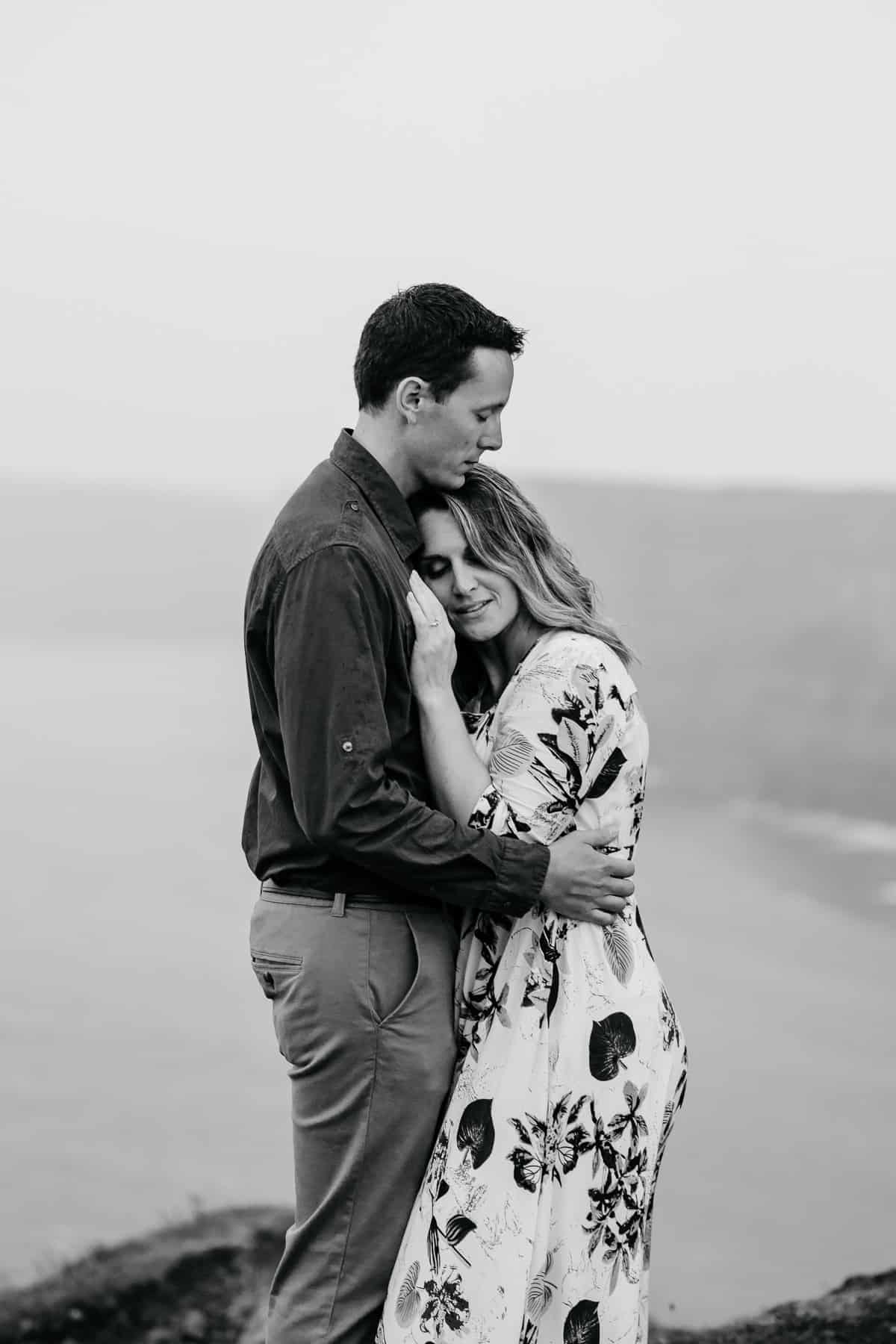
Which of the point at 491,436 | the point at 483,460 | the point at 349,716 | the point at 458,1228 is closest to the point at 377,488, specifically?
the point at 491,436

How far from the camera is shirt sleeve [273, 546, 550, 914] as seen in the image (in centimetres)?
166

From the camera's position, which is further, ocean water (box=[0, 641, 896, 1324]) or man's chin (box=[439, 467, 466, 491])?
ocean water (box=[0, 641, 896, 1324])

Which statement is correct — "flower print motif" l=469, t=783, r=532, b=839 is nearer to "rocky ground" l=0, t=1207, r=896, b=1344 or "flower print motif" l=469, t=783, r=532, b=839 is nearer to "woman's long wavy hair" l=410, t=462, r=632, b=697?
"woman's long wavy hair" l=410, t=462, r=632, b=697

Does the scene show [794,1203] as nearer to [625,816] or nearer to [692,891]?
[692,891]

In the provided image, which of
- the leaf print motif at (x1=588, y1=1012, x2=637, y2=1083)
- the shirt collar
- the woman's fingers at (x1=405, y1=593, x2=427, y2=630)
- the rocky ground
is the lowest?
the rocky ground

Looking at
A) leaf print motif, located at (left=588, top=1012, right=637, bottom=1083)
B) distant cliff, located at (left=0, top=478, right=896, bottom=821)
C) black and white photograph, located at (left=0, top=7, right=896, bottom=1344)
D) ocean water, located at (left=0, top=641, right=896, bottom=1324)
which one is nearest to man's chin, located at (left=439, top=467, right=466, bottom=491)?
leaf print motif, located at (left=588, top=1012, right=637, bottom=1083)

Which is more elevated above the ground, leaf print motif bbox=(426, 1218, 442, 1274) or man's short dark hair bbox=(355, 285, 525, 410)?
man's short dark hair bbox=(355, 285, 525, 410)

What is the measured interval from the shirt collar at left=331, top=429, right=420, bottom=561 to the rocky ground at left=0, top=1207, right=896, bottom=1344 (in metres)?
2.17

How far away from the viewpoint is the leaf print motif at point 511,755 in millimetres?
1803

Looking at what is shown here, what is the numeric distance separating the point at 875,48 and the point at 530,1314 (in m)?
3.04

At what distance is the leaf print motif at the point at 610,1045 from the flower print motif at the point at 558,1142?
0.04m

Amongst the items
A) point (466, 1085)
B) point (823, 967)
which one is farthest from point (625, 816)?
point (823, 967)

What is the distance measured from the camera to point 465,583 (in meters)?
1.90

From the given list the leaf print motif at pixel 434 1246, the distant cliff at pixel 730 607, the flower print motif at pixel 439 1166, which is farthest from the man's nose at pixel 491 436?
the distant cliff at pixel 730 607
